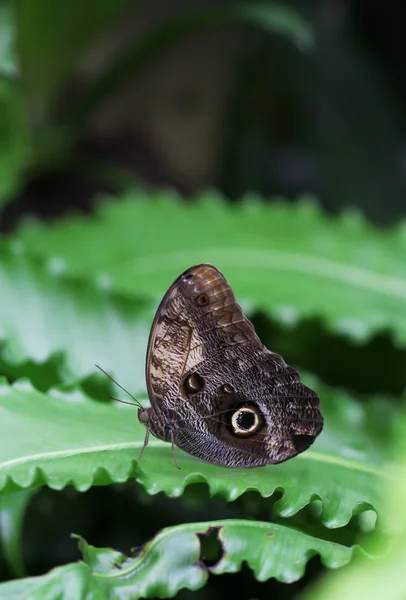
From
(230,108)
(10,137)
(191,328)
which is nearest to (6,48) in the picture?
(10,137)

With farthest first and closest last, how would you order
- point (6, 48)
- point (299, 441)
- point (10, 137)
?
point (10, 137), point (6, 48), point (299, 441)

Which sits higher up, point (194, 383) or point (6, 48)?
point (6, 48)

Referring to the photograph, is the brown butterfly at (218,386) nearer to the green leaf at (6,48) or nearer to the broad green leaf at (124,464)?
the broad green leaf at (124,464)

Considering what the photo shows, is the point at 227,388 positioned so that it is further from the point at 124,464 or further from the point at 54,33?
the point at 54,33

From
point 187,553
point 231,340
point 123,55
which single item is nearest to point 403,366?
point 231,340

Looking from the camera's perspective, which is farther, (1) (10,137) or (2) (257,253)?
(1) (10,137)

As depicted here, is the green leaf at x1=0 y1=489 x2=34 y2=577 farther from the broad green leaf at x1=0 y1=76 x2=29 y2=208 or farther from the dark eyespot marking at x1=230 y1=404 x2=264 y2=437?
the broad green leaf at x1=0 y1=76 x2=29 y2=208

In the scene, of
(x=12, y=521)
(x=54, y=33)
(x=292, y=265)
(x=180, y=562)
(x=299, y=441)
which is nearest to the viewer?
(x=180, y=562)
